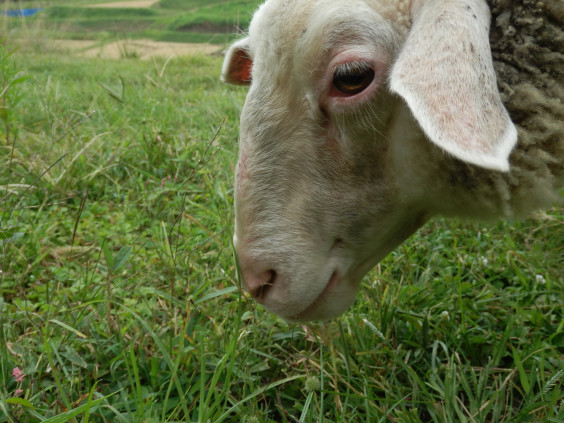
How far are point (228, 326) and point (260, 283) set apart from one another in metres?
0.41

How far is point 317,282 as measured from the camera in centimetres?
170

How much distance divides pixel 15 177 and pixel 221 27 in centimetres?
903

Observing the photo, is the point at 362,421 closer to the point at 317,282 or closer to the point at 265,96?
the point at 317,282

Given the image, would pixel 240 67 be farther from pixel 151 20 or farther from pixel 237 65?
pixel 151 20

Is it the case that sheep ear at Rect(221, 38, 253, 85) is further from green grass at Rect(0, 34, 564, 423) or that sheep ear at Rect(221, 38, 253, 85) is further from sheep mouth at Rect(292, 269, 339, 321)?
sheep mouth at Rect(292, 269, 339, 321)

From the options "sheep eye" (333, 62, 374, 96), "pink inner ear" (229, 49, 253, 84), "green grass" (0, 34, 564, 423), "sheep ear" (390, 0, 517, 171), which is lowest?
"green grass" (0, 34, 564, 423)

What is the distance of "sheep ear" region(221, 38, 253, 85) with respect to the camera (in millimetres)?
2250

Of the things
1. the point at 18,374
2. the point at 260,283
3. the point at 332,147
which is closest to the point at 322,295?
the point at 260,283

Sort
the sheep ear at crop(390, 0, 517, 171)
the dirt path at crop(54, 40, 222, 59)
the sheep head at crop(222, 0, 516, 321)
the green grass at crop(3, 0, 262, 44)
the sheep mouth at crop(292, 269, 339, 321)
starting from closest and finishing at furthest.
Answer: the sheep ear at crop(390, 0, 517, 171) < the sheep head at crop(222, 0, 516, 321) < the sheep mouth at crop(292, 269, 339, 321) < the dirt path at crop(54, 40, 222, 59) < the green grass at crop(3, 0, 262, 44)

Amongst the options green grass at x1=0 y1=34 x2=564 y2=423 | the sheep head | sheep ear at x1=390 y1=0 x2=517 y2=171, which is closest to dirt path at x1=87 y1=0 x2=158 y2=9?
green grass at x1=0 y1=34 x2=564 y2=423

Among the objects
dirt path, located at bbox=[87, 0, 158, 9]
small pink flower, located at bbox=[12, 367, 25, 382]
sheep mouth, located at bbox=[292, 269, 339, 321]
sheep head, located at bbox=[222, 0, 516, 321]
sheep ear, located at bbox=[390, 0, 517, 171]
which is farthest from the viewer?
dirt path, located at bbox=[87, 0, 158, 9]

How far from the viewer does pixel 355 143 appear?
5.18 feet

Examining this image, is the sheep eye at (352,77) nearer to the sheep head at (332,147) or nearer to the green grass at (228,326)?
the sheep head at (332,147)

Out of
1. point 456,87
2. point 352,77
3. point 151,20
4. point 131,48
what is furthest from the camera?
point 151,20
